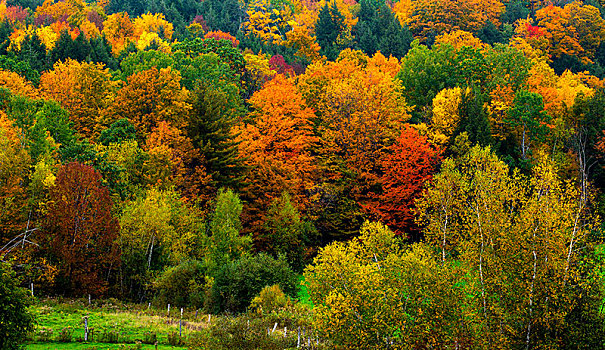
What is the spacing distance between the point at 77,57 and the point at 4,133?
130 feet

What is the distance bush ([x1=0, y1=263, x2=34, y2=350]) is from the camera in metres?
22.5

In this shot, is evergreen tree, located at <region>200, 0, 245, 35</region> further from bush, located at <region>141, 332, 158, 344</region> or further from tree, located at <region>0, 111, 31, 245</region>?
bush, located at <region>141, 332, 158, 344</region>

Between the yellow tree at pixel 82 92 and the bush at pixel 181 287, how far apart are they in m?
21.9

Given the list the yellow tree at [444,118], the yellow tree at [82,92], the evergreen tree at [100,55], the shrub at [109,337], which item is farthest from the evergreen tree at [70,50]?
the shrub at [109,337]

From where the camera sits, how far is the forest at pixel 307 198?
28203mm

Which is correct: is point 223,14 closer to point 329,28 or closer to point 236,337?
point 329,28

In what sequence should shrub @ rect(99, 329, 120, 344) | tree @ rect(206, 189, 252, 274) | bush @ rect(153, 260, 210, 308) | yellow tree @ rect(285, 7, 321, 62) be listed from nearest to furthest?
shrub @ rect(99, 329, 120, 344) < bush @ rect(153, 260, 210, 308) < tree @ rect(206, 189, 252, 274) < yellow tree @ rect(285, 7, 321, 62)

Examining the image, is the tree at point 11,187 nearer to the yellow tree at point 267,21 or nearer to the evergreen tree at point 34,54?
the evergreen tree at point 34,54

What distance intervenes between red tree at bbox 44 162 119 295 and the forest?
0.48 feet

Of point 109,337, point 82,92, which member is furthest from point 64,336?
point 82,92

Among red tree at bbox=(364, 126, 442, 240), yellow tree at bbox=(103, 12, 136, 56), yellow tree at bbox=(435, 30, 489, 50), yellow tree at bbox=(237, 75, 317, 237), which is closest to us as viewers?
yellow tree at bbox=(237, 75, 317, 237)

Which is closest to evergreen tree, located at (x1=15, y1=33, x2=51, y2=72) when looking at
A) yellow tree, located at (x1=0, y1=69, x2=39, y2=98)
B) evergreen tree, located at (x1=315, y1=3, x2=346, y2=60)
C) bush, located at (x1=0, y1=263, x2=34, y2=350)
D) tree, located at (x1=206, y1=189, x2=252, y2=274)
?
yellow tree, located at (x1=0, y1=69, x2=39, y2=98)

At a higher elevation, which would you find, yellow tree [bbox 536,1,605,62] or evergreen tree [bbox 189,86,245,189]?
yellow tree [bbox 536,1,605,62]

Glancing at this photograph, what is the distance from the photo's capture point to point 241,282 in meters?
40.5
